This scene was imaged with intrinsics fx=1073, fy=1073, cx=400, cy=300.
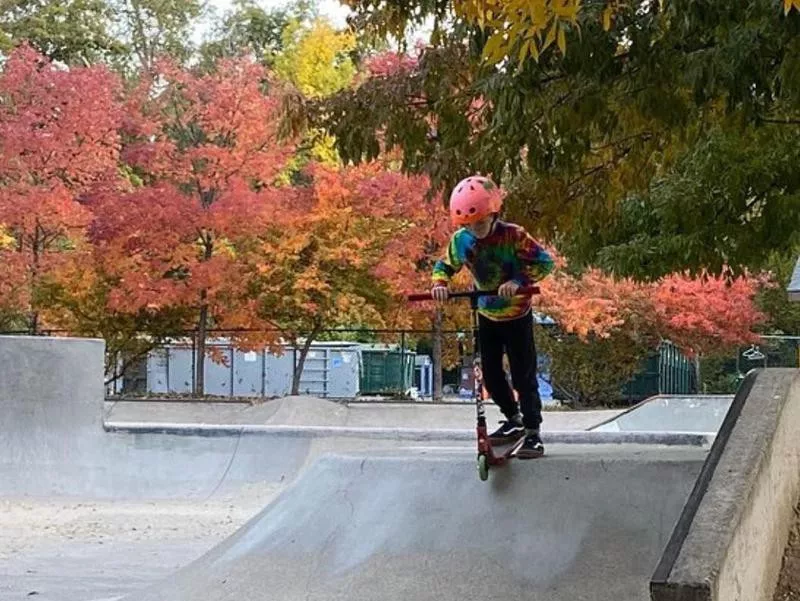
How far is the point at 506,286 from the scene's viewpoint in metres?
5.44

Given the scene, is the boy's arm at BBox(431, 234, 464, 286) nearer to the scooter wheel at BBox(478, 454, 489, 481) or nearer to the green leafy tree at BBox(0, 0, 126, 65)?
the scooter wheel at BBox(478, 454, 489, 481)

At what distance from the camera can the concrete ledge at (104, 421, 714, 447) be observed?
1164cm

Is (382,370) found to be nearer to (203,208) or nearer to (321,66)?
(321,66)

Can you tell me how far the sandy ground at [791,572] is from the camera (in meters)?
4.35

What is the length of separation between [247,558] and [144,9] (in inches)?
1517

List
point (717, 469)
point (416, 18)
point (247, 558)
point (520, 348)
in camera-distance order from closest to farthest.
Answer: point (717, 469)
point (520, 348)
point (247, 558)
point (416, 18)

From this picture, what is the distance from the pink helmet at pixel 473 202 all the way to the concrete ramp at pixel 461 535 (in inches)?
56.8

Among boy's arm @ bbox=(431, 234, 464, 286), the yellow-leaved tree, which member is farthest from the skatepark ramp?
the yellow-leaved tree

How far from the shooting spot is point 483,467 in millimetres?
5883

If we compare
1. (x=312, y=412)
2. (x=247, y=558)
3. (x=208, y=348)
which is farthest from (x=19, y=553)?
(x=208, y=348)

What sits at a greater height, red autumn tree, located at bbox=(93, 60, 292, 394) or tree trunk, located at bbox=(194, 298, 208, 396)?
red autumn tree, located at bbox=(93, 60, 292, 394)

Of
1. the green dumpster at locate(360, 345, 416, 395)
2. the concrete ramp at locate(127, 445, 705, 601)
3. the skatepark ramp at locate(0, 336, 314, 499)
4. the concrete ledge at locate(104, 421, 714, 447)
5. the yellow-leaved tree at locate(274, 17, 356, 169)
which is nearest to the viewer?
the concrete ramp at locate(127, 445, 705, 601)

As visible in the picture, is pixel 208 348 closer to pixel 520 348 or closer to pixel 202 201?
pixel 202 201

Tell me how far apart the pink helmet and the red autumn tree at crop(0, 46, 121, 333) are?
15.3 m
